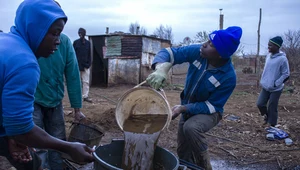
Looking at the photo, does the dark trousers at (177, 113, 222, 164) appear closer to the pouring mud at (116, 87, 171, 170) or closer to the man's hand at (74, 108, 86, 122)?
the pouring mud at (116, 87, 171, 170)

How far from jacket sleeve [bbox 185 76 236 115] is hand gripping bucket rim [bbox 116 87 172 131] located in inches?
18.8

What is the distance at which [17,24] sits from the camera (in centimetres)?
205

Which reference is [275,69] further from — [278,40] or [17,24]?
[17,24]

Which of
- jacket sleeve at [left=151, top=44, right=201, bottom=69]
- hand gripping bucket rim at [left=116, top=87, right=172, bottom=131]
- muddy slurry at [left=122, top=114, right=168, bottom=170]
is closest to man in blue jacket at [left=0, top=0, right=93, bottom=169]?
muddy slurry at [left=122, top=114, right=168, bottom=170]

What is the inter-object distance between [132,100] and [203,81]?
0.89 metres

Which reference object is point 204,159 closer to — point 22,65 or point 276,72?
point 22,65

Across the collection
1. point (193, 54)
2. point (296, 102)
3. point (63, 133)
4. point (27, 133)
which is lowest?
point (296, 102)

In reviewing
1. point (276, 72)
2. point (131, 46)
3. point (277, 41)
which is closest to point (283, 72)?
point (276, 72)

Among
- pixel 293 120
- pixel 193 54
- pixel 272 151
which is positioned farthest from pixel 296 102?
pixel 193 54

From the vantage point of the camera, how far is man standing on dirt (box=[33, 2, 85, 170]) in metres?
3.47

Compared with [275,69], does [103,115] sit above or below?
below

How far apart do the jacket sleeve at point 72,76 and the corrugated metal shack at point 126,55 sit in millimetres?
10099

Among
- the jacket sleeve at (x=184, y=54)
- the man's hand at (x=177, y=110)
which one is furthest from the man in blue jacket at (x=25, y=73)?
the jacket sleeve at (x=184, y=54)

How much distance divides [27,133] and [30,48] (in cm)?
53
